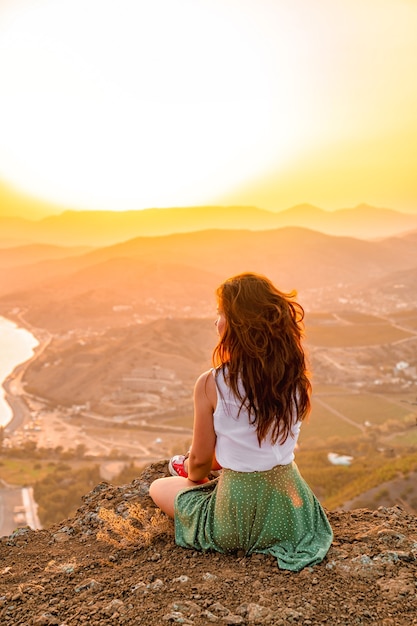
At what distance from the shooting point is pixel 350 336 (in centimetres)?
7312

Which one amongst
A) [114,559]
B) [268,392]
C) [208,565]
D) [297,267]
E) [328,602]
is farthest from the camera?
[297,267]

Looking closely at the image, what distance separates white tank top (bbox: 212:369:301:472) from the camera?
307 centimetres

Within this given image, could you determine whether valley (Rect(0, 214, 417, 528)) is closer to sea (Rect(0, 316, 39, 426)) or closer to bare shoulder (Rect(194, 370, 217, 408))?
bare shoulder (Rect(194, 370, 217, 408))

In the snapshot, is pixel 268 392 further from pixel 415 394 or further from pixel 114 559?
pixel 415 394

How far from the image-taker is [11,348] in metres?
82.7

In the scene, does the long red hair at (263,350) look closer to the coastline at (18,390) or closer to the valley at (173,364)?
the valley at (173,364)

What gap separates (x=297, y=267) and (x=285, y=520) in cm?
14906

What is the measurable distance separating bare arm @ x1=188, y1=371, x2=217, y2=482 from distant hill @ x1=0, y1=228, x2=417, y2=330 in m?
82.3

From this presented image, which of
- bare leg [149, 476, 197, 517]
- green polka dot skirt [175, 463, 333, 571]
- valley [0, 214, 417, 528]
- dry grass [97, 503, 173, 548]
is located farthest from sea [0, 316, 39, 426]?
green polka dot skirt [175, 463, 333, 571]

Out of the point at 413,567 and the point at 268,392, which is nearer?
the point at 268,392

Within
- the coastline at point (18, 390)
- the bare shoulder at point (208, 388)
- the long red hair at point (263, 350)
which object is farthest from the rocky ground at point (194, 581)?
the coastline at point (18, 390)

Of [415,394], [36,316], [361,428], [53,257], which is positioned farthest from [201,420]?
[53,257]

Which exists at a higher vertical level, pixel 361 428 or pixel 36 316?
pixel 36 316

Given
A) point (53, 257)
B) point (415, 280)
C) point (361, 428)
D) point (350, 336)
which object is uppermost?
point (53, 257)
